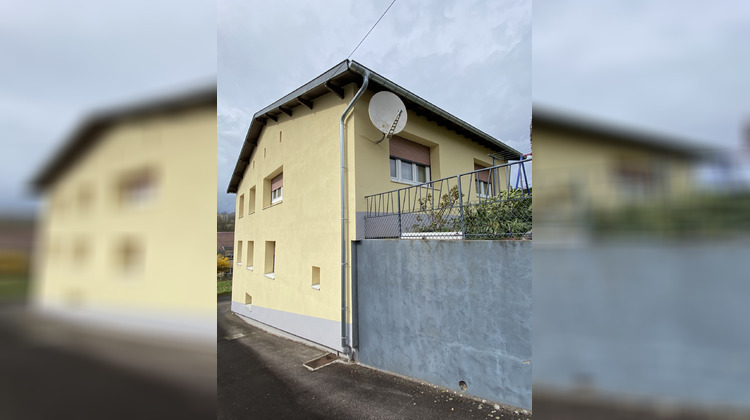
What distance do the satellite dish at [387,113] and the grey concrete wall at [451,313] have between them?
2515mm

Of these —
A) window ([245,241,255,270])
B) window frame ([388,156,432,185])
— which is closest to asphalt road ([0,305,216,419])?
window frame ([388,156,432,185])

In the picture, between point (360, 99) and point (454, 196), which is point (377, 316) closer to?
point (454, 196)

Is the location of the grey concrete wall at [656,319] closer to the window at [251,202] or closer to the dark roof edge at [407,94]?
the dark roof edge at [407,94]

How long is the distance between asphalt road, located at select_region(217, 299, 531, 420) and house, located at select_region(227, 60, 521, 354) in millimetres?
872

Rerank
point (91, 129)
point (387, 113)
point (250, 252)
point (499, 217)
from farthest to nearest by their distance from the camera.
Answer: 1. point (250, 252)
2. point (387, 113)
3. point (499, 217)
4. point (91, 129)

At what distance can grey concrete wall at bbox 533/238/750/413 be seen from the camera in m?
0.49

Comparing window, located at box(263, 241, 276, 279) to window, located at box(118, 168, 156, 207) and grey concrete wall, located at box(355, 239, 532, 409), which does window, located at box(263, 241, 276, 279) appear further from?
window, located at box(118, 168, 156, 207)

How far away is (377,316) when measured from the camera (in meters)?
5.53

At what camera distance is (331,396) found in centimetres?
457

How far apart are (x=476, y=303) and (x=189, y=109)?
13.7ft

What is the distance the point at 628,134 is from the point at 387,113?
19.2 feet

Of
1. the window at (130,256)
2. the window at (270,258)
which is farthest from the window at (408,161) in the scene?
the window at (130,256)

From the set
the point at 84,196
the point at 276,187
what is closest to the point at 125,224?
the point at 84,196

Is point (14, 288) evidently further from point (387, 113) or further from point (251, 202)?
point (251, 202)
